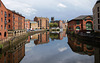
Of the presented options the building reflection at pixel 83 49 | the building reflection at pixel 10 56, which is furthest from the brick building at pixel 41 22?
the building reflection at pixel 10 56

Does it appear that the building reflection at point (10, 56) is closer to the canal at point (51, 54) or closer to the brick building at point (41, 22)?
the canal at point (51, 54)

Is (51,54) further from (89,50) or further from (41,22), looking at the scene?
(41,22)

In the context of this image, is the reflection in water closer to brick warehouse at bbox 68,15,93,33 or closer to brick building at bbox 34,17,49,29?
A: brick warehouse at bbox 68,15,93,33

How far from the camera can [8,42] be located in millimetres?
28844

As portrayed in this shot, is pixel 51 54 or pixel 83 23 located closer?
pixel 51 54

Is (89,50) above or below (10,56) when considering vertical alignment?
above

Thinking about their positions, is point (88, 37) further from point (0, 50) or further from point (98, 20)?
point (0, 50)

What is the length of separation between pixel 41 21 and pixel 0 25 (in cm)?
12356

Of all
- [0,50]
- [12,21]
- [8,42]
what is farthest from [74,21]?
[0,50]

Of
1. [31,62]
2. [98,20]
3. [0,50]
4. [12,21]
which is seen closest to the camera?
[31,62]

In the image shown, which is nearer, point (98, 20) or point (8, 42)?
point (8, 42)

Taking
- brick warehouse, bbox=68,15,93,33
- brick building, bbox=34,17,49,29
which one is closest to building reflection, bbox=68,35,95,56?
brick warehouse, bbox=68,15,93,33

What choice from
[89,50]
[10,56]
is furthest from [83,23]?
[10,56]

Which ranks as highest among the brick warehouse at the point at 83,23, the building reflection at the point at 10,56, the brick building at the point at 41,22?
the brick building at the point at 41,22
